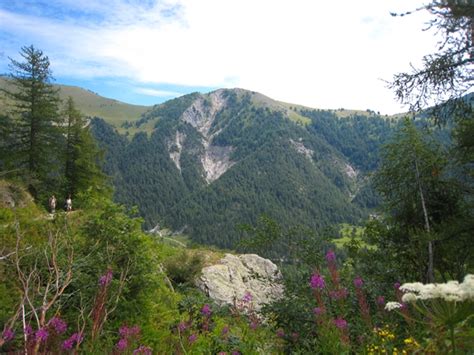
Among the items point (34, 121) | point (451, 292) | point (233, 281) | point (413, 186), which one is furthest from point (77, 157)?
point (451, 292)

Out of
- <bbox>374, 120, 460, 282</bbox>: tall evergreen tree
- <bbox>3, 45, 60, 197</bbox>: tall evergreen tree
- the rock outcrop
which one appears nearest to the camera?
<bbox>374, 120, 460, 282</bbox>: tall evergreen tree

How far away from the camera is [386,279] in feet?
33.7

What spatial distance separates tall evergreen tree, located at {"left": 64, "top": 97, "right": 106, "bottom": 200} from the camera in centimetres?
2527

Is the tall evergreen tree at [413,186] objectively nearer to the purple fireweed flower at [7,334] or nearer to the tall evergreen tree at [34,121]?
the purple fireweed flower at [7,334]

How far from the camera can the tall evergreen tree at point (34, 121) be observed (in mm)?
23219

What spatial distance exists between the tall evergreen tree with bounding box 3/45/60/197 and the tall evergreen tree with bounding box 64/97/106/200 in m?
1.40

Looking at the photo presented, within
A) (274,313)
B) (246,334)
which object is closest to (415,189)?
(274,313)

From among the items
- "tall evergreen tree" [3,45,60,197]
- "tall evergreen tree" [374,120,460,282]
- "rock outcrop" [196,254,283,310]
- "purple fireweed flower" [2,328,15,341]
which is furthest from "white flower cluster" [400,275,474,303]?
"tall evergreen tree" [3,45,60,197]

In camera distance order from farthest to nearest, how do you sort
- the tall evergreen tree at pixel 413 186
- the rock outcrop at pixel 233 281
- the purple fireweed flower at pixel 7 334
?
the rock outcrop at pixel 233 281
the tall evergreen tree at pixel 413 186
the purple fireweed flower at pixel 7 334

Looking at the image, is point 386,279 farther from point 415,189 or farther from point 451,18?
point 451,18

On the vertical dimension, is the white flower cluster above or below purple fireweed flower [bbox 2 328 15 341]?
above

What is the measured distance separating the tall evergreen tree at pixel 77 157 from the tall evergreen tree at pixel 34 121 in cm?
140

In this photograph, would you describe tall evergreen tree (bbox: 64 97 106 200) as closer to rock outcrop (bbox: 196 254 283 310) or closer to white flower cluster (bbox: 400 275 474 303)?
rock outcrop (bbox: 196 254 283 310)

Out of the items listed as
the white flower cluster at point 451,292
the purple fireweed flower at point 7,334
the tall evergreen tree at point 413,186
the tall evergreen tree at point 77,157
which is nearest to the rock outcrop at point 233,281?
the tall evergreen tree at point 413,186
